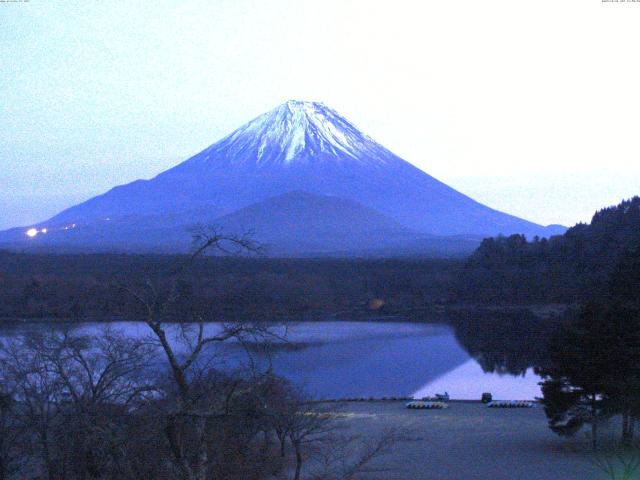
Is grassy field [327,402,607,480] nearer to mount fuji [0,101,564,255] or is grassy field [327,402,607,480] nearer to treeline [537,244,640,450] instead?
treeline [537,244,640,450]

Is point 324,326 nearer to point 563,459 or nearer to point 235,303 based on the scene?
point 235,303

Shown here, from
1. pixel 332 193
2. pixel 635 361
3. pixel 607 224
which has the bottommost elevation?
pixel 635 361

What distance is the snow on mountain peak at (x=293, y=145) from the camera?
307 ft

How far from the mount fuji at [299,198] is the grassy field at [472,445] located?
66.0m

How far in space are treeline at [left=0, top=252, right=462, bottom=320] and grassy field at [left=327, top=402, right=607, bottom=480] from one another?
9654 mm

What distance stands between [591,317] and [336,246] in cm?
6840

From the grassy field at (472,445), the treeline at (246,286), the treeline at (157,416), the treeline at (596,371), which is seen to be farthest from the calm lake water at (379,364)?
the treeline at (157,416)

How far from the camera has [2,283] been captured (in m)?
31.3

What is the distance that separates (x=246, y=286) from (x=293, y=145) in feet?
215

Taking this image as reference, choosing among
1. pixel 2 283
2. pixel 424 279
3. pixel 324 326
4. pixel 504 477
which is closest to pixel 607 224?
pixel 424 279

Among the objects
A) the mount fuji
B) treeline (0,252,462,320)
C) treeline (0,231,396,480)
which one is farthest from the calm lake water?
the mount fuji

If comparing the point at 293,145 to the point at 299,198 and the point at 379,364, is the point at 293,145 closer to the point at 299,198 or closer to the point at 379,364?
the point at 299,198

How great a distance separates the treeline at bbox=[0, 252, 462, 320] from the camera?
26.6 m

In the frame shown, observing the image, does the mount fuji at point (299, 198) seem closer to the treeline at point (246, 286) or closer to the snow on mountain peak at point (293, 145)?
the snow on mountain peak at point (293, 145)
